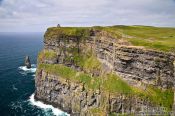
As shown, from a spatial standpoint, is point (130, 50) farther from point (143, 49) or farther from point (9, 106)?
point (9, 106)

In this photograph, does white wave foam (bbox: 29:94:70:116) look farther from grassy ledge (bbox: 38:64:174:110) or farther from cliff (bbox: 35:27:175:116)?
grassy ledge (bbox: 38:64:174:110)

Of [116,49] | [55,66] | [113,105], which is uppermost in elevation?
[116,49]

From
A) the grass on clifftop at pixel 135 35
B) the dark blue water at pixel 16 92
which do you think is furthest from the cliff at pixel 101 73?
the dark blue water at pixel 16 92

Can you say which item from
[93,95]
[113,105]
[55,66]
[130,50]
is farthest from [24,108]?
[130,50]

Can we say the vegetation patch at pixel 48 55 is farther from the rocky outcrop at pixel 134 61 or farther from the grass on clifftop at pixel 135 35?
the rocky outcrop at pixel 134 61

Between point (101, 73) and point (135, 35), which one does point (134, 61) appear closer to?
point (101, 73)

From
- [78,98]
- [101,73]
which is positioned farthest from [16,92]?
[101,73]

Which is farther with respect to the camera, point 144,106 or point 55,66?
point 55,66

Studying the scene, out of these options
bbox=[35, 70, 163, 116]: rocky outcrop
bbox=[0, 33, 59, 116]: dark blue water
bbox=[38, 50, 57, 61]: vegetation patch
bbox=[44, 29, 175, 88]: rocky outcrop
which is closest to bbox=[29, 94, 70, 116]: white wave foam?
bbox=[35, 70, 163, 116]: rocky outcrop
